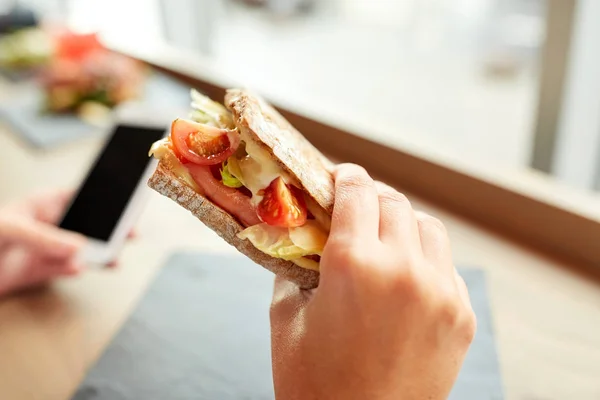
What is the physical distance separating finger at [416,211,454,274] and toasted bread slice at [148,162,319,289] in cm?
14

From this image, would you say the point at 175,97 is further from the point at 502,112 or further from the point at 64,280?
the point at 502,112

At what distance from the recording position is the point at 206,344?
3.18 feet

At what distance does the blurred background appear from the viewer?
225cm

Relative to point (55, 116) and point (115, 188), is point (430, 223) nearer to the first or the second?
point (115, 188)

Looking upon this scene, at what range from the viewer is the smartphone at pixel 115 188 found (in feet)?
3.61

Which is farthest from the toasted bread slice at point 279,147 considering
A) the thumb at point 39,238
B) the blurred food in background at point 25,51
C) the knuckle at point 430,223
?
the blurred food in background at point 25,51

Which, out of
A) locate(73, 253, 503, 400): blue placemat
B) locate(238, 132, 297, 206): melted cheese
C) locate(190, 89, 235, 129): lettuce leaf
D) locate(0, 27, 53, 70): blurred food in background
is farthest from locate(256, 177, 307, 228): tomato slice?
locate(0, 27, 53, 70): blurred food in background

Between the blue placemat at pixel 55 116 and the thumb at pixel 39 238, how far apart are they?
0.61 metres

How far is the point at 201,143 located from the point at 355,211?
0.22 metres

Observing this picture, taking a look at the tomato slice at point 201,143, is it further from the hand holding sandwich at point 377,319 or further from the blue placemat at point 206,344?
the blue placemat at point 206,344

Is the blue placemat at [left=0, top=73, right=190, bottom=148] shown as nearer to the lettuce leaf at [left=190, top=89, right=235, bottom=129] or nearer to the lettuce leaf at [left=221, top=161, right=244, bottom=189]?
the lettuce leaf at [left=190, top=89, right=235, bottom=129]

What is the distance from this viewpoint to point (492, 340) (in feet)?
3.11

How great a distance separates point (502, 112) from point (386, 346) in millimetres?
1945

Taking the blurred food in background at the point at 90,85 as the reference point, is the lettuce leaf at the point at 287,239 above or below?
above
